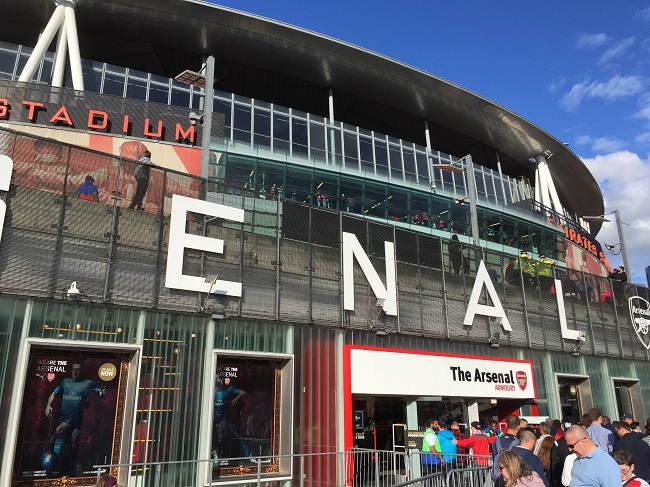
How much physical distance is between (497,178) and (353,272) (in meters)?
24.6

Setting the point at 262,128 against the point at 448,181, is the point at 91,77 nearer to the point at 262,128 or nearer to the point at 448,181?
the point at 262,128

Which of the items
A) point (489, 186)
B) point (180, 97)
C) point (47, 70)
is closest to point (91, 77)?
point (47, 70)

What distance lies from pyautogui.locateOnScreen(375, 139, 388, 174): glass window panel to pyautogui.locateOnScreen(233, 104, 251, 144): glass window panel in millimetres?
7599

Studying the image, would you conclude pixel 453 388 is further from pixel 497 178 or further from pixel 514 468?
pixel 497 178

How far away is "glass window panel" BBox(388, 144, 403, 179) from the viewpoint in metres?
30.1

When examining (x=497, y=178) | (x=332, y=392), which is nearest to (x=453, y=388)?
(x=332, y=392)

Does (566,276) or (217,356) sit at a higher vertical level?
(566,276)

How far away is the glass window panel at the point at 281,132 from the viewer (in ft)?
90.9

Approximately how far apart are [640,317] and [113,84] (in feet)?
91.7

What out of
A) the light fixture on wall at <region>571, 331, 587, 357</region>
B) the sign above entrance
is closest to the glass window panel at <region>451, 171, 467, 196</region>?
the light fixture on wall at <region>571, 331, 587, 357</region>

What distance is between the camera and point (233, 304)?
12250mm

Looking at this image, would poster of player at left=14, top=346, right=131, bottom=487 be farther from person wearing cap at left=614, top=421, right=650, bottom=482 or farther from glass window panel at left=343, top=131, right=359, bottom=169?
glass window panel at left=343, top=131, right=359, bottom=169

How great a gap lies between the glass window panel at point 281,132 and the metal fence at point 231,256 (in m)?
9.67

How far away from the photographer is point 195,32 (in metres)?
30.0
